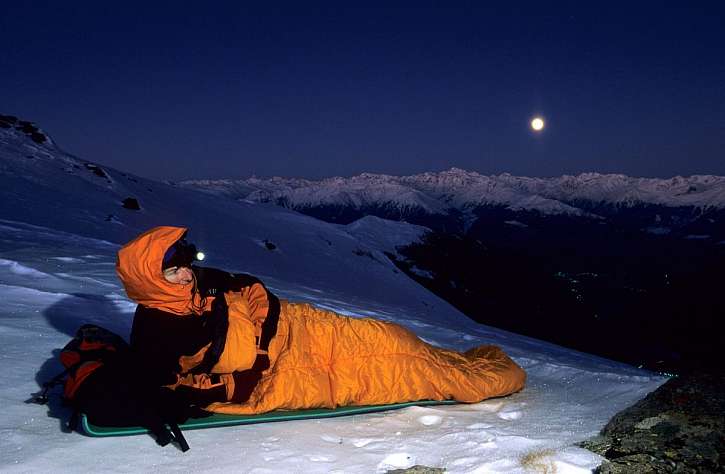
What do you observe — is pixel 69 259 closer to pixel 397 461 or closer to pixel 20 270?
pixel 20 270

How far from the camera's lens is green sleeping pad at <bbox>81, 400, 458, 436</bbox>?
316 centimetres

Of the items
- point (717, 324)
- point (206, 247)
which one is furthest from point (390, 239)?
point (717, 324)

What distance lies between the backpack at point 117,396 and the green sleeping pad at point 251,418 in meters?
0.06

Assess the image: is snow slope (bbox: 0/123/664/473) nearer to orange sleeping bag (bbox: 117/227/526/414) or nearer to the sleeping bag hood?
orange sleeping bag (bbox: 117/227/526/414)

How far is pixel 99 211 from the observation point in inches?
934

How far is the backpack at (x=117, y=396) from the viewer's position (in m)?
3.10

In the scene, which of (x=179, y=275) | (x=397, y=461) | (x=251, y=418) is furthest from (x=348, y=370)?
(x=179, y=275)

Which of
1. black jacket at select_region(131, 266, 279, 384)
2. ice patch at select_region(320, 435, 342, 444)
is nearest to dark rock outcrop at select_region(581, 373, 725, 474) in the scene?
ice patch at select_region(320, 435, 342, 444)

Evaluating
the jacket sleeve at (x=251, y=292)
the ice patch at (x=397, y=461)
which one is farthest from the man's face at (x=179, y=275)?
the ice patch at (x=397, y=461)

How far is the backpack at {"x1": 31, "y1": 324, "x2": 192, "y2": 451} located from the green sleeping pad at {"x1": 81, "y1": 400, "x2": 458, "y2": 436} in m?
0.06

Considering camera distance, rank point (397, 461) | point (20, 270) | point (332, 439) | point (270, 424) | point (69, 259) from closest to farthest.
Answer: point (397, 461) < point (332, 439) < point (270, 424) < point (20, 270) < point (69, 259)

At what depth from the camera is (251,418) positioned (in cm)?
362

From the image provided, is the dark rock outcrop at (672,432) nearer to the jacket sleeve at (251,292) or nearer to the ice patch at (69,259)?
the jacket sleeve at (251,292)

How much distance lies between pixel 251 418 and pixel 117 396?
39.7 inches
